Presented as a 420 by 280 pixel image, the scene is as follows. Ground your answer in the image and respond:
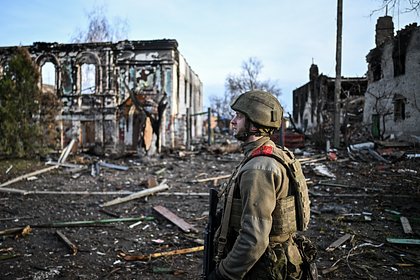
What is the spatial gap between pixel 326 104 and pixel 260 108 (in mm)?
22105

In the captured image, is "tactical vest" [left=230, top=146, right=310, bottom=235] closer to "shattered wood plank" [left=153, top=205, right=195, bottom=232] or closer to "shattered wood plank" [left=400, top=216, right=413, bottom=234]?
"shattered wood plank" [left=153, top=205, right=195, bottom=232]

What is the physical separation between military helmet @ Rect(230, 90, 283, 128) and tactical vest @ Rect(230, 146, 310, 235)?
0.17 m

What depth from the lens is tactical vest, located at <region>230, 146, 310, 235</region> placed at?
1.92 metres

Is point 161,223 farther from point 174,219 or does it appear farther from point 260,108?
point 260,108

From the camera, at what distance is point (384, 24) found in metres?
19.0

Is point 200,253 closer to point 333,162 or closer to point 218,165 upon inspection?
point 218,165

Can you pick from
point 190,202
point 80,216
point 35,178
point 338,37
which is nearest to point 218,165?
point 190,202

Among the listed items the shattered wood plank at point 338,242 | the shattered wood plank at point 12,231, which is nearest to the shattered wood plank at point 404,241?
the shattered wood plank at point 338,242

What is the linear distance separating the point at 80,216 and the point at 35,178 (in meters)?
4.75

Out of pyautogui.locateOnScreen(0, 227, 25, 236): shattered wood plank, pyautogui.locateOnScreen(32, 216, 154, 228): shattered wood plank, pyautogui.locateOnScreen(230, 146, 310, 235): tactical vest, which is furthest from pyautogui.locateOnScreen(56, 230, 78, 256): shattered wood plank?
pyautogui.locateOnScreen(230, 146, 310, 235): tactical vest

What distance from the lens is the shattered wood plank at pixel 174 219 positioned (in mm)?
5721

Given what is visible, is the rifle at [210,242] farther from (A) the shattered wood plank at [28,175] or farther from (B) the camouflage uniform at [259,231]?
(A) the shattered wood plank at [28,175]

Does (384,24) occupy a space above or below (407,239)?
above

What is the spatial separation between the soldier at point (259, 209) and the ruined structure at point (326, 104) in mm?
16330
